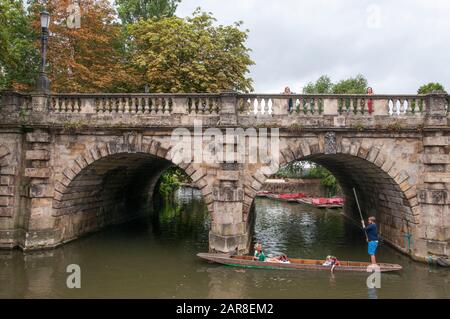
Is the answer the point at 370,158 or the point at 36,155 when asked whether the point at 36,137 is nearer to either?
the point at 36,155

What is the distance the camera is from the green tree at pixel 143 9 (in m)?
25.4

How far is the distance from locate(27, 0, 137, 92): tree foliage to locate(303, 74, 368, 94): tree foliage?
28865mm

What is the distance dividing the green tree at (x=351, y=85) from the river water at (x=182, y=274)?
29994mm

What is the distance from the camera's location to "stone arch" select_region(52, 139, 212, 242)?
46.0ft

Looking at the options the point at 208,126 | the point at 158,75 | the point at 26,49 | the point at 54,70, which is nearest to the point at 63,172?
the point at 208,126

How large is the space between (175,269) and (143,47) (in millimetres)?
14292

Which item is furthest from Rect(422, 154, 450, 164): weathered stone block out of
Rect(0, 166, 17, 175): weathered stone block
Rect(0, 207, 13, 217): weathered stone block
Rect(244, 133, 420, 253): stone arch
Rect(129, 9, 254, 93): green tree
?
Rect(0, 207, 13, 217): weathered stone block

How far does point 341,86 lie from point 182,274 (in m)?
39.2

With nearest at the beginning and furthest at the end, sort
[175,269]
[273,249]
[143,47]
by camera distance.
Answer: [175,269] < [273,249] < [143,47]

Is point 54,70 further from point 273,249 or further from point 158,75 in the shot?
point 273,249

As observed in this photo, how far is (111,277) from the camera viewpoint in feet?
38.5

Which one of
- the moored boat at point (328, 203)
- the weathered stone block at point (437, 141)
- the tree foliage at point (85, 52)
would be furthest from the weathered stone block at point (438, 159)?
the moored boat at point (328, 203)

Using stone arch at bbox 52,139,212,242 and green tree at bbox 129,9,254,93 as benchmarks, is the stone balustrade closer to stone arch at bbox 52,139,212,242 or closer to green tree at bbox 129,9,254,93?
stone arch at bbox 52,139,212,242

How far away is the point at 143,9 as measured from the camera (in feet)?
84.9
